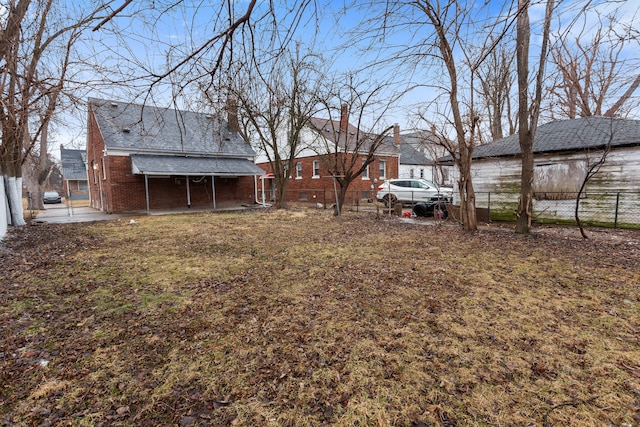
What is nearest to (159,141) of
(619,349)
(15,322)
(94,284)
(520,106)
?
(94,284)

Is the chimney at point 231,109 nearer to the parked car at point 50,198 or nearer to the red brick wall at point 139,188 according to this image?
the red brick wall at point 139,188

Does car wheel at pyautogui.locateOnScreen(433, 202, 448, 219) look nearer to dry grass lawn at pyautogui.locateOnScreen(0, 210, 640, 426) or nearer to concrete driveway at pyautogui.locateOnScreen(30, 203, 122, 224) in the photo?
dry grass lawn at pyautogui.locateOnScreen(0, 210, 640, 426)

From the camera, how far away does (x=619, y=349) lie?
9.41 feet

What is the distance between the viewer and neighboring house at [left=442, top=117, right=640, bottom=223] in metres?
9.39

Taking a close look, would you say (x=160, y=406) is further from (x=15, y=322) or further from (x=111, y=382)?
(x=15, y=322)

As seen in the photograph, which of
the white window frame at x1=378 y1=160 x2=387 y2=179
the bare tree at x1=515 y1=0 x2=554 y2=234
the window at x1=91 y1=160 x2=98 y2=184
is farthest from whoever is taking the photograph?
the white window frame at x1=378 y1=160 x2=387 y2=179

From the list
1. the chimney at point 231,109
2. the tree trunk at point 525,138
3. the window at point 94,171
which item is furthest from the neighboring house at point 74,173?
the tree trunk at point 525,138

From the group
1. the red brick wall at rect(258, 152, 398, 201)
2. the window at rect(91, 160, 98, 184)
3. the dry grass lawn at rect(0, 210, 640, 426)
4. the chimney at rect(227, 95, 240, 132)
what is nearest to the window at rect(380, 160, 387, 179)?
the red brick wall at rect(258, 152, 398, 201)

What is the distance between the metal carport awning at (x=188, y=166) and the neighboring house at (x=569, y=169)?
39.5ft

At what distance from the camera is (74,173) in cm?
3700

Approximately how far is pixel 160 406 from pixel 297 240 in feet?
20.2

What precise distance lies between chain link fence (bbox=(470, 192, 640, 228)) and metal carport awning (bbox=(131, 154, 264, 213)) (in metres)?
12.2

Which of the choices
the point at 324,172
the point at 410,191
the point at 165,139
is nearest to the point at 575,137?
the point at 410,191

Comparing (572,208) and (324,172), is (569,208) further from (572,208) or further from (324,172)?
(324,172)
